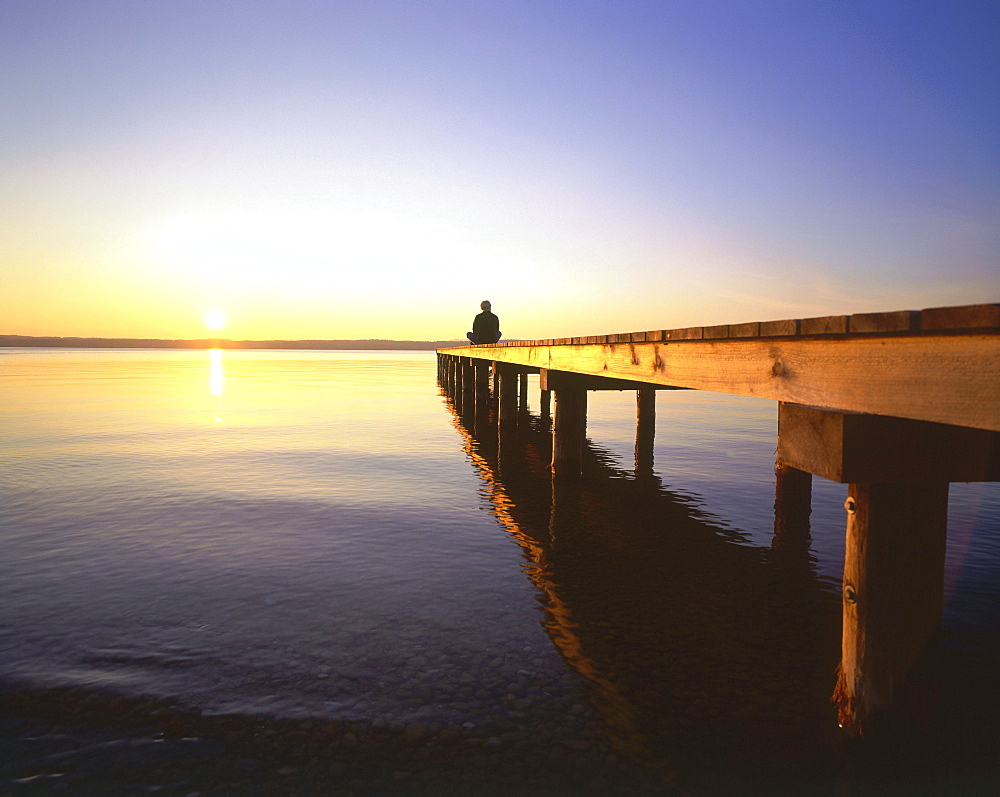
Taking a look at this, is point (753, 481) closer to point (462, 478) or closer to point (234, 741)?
point (462, 478)

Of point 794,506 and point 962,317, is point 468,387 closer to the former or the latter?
point 794,506

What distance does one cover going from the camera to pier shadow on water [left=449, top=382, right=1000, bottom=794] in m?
3.23

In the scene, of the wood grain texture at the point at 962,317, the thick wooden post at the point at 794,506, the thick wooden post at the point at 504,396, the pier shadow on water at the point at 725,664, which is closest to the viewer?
the wood grain texture at the point at 962,317

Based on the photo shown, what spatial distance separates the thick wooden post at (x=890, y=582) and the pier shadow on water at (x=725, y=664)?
200 mm

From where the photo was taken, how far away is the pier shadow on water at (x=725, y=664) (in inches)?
127

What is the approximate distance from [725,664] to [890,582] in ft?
5.59

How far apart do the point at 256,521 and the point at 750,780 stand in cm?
653

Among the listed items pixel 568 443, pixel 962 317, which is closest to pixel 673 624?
pixel 962 317

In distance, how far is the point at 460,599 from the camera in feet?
18.0

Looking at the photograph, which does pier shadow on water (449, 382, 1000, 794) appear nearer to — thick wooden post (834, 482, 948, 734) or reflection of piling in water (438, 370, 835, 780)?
reflection of piling in water (438, 370, 835, 780)

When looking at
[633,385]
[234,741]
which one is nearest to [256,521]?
[234,741]

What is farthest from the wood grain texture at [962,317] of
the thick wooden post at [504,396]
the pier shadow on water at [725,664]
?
the thick wooden post at [504,396]

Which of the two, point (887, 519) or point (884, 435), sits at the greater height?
point (884, 435)

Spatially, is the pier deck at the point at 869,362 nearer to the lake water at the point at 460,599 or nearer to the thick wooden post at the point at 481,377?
the lake water at the point at 460,599
